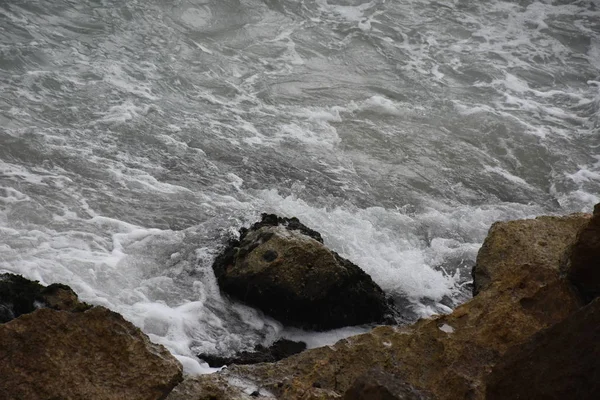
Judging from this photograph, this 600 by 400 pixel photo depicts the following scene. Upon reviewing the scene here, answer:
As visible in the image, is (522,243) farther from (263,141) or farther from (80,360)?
A: (263,141)

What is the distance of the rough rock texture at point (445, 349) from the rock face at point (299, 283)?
1.48 m

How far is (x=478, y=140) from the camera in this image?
380 inches

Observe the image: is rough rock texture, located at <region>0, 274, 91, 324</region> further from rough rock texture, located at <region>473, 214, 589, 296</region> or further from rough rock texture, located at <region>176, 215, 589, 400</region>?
rough rock texture, located at <region>473, 214, 589, 296</region>

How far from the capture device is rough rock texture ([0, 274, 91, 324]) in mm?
4383

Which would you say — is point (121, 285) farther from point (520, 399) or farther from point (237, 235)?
point (520, 399)

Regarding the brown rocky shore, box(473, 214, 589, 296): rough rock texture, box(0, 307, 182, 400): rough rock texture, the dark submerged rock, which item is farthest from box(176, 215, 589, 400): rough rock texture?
the dark submerged rock

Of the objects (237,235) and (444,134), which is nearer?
(237,235)

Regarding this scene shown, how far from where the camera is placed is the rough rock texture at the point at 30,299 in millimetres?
4383

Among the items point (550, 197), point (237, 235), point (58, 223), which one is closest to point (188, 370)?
point (237, 235)

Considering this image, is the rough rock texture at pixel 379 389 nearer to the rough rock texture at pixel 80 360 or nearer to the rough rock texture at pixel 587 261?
the rough rock texture at pixel 80 360

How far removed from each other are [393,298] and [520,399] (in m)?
3.30

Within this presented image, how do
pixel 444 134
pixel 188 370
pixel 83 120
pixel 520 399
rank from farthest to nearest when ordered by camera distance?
pixel 444 134
pixel 83 120
pixel 188 370
pixel 520 399

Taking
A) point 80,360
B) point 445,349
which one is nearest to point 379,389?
point 445,349

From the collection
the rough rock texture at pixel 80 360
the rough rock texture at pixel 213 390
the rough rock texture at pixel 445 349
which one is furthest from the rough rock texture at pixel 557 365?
the rough rock texture at pixel 80 360
